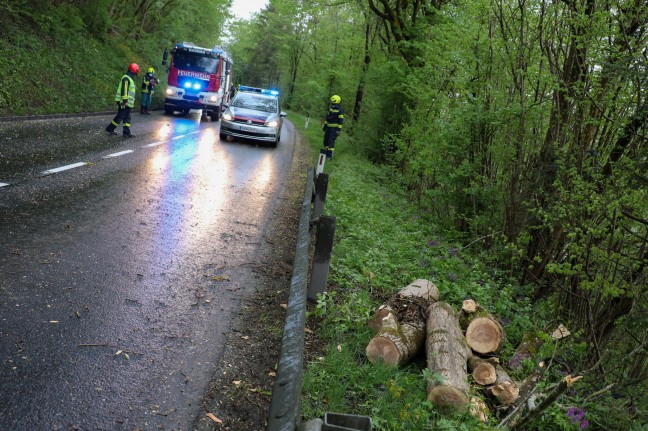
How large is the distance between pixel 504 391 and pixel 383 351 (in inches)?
40.5

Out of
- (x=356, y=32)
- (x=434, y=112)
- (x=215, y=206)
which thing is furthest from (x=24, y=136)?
(x=356, y=32)

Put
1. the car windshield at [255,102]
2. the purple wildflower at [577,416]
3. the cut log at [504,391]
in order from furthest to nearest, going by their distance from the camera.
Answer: the car windshield at [255,102] → the cut log at [504,391] → the purple wildflower at [577,416]

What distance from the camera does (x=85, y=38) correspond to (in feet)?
84.3

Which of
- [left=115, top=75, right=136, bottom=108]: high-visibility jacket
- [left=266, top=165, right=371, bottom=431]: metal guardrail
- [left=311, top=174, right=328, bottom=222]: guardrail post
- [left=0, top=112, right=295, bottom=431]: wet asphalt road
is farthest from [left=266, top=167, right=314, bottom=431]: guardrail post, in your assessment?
[left=115, top=75, right=136, bottom=108]: high-visibility jacket

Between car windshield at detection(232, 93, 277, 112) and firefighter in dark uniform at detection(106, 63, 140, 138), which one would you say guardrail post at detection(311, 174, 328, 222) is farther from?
car windshield at detection(232, 93, 277, 112)

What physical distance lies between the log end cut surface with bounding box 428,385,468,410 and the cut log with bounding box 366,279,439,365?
1.87 feet

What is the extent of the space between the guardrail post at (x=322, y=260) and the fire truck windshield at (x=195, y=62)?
22.8 metres

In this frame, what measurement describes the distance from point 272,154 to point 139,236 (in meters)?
11.8

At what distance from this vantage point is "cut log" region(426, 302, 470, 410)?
3943 mm

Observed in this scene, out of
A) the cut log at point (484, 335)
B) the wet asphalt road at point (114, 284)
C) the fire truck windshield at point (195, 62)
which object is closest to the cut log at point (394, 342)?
the cut log at point (484, 335)

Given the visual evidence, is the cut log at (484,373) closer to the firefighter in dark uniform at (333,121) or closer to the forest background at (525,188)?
the forest background at (525,188)

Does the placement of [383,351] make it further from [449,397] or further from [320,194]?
[320,194]

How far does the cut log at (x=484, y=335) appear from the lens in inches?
193

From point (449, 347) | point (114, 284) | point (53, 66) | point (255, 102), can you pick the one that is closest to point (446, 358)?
point (449, 347)
